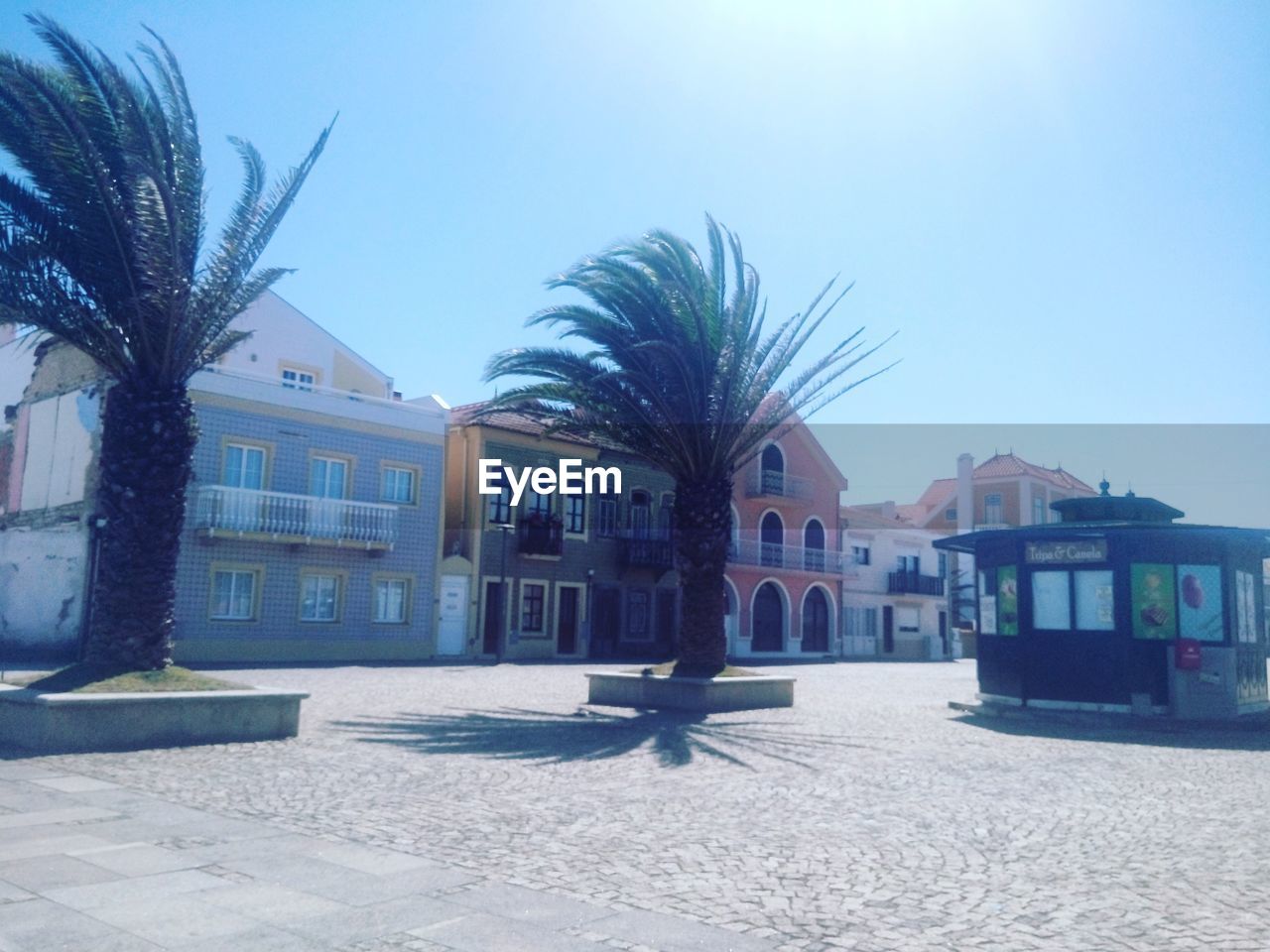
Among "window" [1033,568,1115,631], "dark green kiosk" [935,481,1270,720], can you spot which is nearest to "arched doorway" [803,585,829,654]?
"dark green kiosk" [935,481,1270,720]

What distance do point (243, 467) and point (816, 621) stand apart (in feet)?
84.0

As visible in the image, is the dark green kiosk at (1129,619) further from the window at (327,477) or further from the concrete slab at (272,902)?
the window at (327,477)

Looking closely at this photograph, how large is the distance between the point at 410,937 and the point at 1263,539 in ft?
49.0

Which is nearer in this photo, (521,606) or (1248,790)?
(1248,790)

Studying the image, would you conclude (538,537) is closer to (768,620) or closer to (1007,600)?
(768,620)

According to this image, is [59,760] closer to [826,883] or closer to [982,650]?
[826,883]

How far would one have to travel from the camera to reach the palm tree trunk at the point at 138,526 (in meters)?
11.9

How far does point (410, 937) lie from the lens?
5074mm

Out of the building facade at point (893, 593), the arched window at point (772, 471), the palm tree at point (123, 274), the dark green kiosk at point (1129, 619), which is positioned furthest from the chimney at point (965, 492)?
the palm tree at point (123, 274)

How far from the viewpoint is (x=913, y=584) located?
50531 millimetres

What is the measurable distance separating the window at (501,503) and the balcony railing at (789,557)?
9288mm

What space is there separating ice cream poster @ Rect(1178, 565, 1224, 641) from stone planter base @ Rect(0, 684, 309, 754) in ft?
38.0

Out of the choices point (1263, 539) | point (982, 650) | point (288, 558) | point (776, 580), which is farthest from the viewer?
point (776, 580)

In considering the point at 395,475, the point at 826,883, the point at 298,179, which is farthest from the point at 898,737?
the point at 395,475
